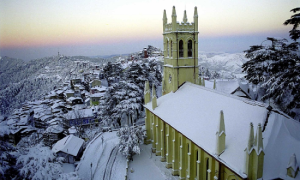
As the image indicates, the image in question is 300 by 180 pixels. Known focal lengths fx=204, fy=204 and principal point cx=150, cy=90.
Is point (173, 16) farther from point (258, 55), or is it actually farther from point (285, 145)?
point (285, 145)

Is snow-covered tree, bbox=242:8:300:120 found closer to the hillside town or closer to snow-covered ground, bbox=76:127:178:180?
the hillside town

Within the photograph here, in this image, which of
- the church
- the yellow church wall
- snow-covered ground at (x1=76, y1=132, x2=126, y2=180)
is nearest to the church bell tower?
the church

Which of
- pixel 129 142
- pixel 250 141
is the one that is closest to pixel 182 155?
pixel 129 142

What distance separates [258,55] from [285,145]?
1267 centimetres

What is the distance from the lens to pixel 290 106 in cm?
1472

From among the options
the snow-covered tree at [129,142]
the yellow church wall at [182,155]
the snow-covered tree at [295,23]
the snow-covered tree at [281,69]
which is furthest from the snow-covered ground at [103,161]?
the snow-covered tree at [295,23]

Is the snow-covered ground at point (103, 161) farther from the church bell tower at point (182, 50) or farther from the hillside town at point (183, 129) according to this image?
the church bell tower at point (182, 50)

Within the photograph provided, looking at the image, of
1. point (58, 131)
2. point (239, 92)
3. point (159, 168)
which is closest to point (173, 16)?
point (159, 168)

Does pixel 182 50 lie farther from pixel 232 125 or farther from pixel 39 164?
pixel 39 164

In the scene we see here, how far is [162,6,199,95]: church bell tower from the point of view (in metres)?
21.3

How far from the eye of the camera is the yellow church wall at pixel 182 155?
12263 millimetres

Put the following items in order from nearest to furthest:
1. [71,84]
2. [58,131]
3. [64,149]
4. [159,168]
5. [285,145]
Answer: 1. [285,145]
2. [159,168]
3. [64,149]
4. [58,131]
5. [71,84]

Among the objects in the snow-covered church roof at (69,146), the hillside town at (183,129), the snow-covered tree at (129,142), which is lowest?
the snow-covered church roof at (69,146)

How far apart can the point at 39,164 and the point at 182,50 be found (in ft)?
55.4
